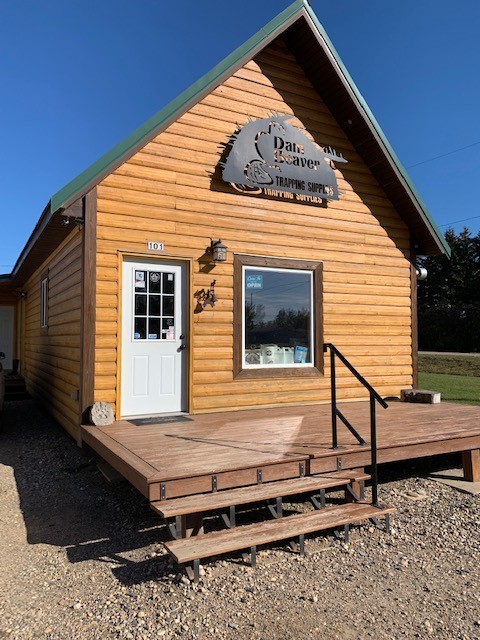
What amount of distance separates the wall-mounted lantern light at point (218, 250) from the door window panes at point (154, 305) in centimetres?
63

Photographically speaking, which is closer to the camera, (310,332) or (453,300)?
(310,332)

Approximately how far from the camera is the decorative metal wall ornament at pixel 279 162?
6340 millimetres

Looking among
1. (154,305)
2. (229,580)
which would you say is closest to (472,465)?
(229,580)

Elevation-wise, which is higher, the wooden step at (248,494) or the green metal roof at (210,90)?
the green metal roof at (210,90)

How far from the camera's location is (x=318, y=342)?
6.91m

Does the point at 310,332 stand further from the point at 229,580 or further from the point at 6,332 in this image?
the point at 6,332

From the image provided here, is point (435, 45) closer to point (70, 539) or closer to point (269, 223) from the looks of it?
point (269, 223)

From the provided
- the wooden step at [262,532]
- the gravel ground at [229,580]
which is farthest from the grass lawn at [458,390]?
the wooden step at [262,532]

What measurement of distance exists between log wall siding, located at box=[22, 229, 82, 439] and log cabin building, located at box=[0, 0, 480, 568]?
6 cm

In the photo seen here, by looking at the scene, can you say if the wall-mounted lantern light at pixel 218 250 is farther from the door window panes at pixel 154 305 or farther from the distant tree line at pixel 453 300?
the distant tree line at pixel 453 300

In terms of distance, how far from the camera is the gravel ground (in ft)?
7.80

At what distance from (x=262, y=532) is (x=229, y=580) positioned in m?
0.36

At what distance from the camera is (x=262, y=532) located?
3.04 metres

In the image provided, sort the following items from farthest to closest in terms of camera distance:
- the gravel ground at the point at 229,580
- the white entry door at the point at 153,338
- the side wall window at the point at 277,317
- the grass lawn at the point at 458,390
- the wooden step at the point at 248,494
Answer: the grass lawn at the point at 458,390
the side wall window at the point at 277,317
the white entry door at the point at 153,338
the wooden step at the point at 248,494
the gravel ground at the point at 229,580
